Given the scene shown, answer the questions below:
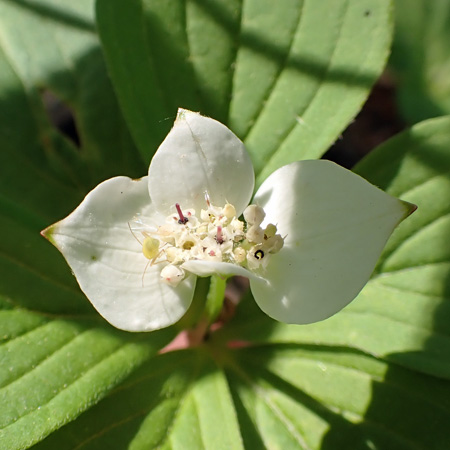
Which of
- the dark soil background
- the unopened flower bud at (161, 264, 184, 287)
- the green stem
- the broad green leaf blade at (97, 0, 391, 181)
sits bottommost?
the dark soil background

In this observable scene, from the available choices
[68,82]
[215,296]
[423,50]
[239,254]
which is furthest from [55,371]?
[423,50]

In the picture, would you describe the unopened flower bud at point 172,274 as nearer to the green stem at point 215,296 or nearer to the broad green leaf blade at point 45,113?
the green stem at point 215,296

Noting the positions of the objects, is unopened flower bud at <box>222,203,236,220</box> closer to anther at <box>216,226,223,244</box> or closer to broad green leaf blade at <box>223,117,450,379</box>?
anther at <box>216,226,223,244</box>

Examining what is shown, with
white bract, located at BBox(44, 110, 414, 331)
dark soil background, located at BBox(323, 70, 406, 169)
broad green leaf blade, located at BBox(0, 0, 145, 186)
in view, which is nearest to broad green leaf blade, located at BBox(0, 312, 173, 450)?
white bract, located at BBox(44, 110, 414, 331)

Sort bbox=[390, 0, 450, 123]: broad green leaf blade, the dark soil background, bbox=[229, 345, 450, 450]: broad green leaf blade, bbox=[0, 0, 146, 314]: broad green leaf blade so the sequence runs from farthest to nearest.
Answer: bbox=[390, 0, 450, 123]: broad green leaf blade → the dark soil background → bbox=[0, 0, 146, 314]: broad green leaf blade → bbox=[229, 345, 450, 450]: broad green leaf blade

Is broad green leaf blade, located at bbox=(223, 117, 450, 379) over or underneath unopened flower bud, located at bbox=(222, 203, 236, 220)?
underneath

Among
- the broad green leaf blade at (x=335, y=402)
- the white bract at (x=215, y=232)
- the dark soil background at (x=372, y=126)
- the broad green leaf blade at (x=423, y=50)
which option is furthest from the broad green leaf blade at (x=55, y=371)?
the broad green leaf blade at (x=423, y=50)
